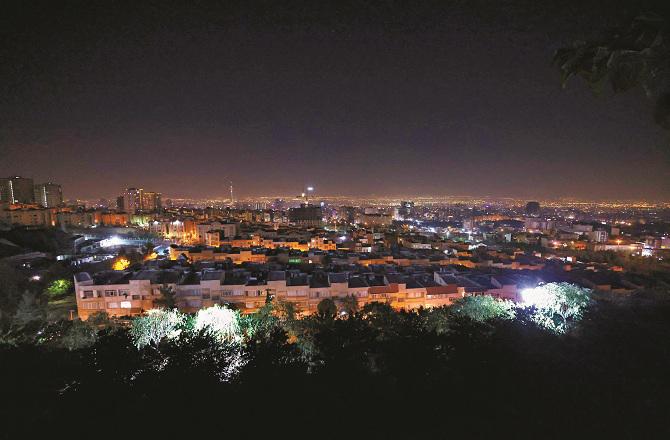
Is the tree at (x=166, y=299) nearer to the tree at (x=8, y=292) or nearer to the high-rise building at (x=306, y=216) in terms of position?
the tree at (x=8, y=292)

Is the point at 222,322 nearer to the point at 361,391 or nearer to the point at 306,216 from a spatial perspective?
the point at 361,391

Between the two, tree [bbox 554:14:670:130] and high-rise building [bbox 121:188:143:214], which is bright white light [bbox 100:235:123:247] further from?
high-rise building [bbox 121:188:143:214]

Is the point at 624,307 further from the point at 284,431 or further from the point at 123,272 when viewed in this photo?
the point at 123,272

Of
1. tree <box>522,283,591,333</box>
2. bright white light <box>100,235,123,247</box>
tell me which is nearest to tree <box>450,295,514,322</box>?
tree <box>522,283,591,333</box>

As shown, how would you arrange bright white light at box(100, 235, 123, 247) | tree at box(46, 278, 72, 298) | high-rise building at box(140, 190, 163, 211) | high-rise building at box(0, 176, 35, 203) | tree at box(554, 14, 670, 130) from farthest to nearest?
high-rise building at box(140, 190, 163, 211) → high-rise building at box(0, 176, 35, 203) → bright white light at box(100, 235, 123, 247) → tree at box(46, 278, 72, 298) → tree at box(554, 14, 670, 130)

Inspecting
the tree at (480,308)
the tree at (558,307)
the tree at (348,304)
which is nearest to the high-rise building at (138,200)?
the tree at (348,304)
